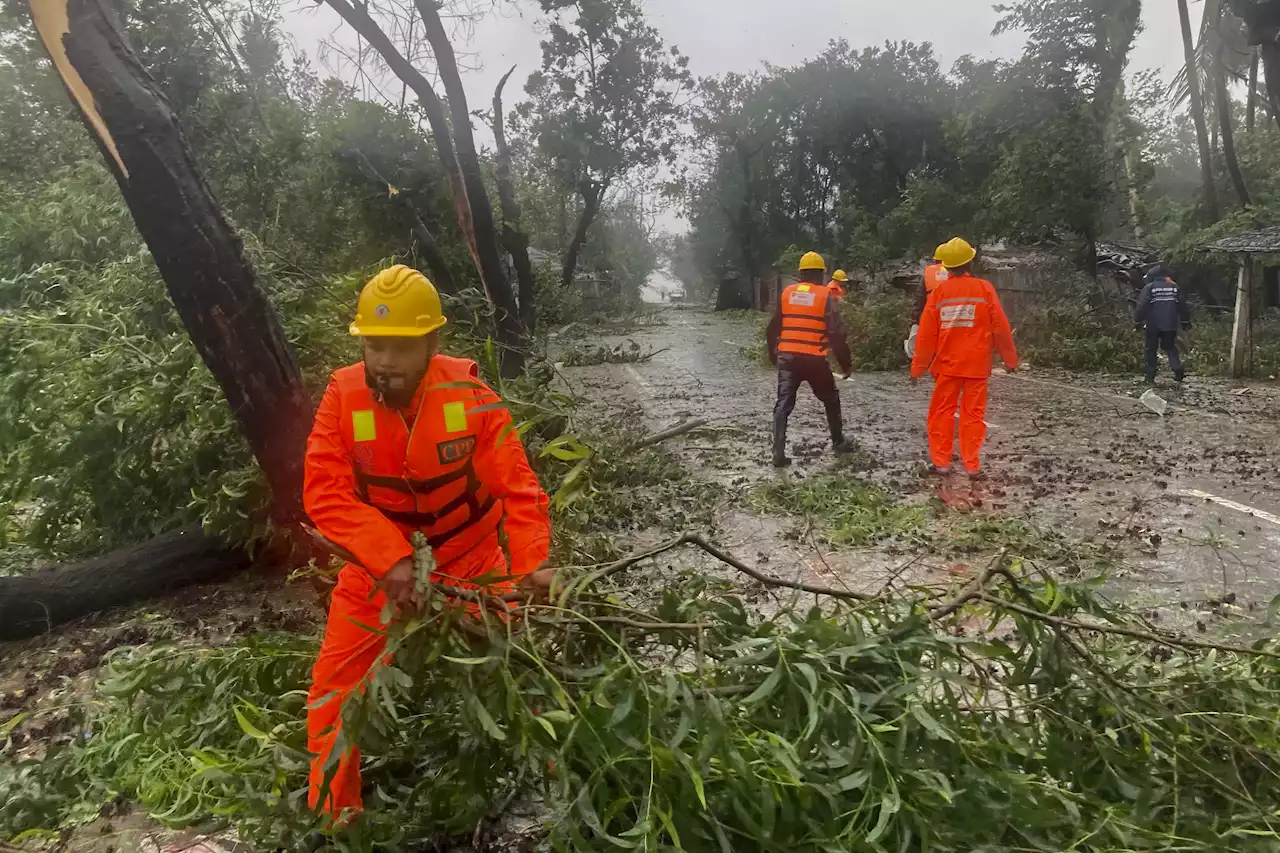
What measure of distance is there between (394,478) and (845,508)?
3812mm

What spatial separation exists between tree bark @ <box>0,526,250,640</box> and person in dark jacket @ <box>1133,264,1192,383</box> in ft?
39.0

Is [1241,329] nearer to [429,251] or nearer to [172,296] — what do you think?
[429,251]

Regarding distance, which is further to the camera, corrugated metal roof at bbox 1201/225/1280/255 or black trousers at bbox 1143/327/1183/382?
black trousers at bbox 1143/327/1183/382

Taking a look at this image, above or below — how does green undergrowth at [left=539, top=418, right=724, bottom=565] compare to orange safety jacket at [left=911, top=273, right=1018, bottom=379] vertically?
below

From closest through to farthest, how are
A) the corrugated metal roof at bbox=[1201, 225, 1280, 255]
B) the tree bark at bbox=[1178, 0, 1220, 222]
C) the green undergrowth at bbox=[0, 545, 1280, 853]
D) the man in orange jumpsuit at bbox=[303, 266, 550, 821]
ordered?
the green undergrowth at bbox=[0, 545, 1280, 853] → the man in orange jumpsuit at bbox=[303, 266, 550, 821] → the corrugated metal roof at bbox=[1201, 225, 1280, 255] → the tree bark at bbox=[1178, 0, 1220, 222]

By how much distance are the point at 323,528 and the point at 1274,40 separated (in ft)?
39.6

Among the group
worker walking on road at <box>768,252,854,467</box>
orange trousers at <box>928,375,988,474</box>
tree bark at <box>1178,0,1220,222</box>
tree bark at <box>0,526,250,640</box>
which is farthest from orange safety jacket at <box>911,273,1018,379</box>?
tree bark at <box>1178,0,1220,222</box>

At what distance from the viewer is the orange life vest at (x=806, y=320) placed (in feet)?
23.0

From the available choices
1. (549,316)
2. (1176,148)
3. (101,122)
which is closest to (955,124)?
(549,316)

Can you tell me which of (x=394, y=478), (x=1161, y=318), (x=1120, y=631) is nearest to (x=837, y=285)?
(x=1161, y=318)

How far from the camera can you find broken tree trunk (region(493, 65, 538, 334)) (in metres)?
12.6

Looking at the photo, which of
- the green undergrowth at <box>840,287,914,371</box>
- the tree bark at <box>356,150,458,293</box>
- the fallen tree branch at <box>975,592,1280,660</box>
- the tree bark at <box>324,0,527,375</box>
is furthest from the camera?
the green undergrowth at <box>840,287,914,371</box>

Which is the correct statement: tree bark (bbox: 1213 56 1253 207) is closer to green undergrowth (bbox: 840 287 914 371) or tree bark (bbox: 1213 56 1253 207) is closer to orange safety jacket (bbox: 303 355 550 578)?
green undergrowth (bbox: 840 287 914 371)

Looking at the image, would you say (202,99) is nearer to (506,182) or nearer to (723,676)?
(506,182)
